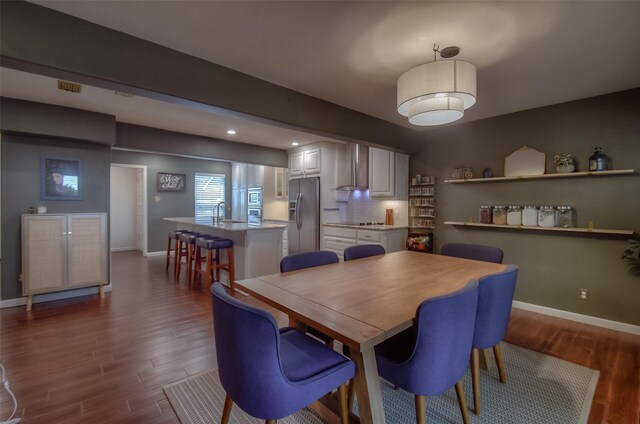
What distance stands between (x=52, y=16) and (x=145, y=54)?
0.48 metres

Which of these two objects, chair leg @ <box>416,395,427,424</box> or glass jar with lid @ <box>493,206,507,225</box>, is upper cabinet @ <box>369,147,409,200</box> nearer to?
glass jar with lid @ <box>493,206,507,225</box>

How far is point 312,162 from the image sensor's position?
5.55 metres

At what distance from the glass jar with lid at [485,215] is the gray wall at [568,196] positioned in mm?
105

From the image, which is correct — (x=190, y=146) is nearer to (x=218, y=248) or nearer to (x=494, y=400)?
(x=218, y=248)

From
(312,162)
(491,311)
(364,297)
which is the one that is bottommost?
(491,311)

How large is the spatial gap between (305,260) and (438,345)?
44.6 inches

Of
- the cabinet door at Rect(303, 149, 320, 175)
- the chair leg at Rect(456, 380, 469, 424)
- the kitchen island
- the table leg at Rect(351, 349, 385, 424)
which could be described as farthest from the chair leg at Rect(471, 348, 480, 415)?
the cabinet door at Rect(303, 149, 320, 175)

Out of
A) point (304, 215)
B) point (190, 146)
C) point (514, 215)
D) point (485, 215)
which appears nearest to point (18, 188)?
point (190, 146)

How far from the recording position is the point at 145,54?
Answer: 200 centimetres

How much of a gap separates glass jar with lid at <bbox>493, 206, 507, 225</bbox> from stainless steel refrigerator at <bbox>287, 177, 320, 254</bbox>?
2.83 m

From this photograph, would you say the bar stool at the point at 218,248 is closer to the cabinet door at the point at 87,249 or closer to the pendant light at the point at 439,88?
the cabinet door at the point at 87,249

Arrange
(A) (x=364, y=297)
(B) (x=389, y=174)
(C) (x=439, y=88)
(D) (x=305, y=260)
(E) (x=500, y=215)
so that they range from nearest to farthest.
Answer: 1. (A) (x=364, y=297)
2. (C) (x=439, y=88)
3. (D) (x=305, y=260)
4. (E) (x=500, y=215)
5. (B) (x=389, y=174)

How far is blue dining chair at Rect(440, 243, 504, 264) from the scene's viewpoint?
8.37 feet

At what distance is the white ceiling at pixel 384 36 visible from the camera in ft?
5.44
